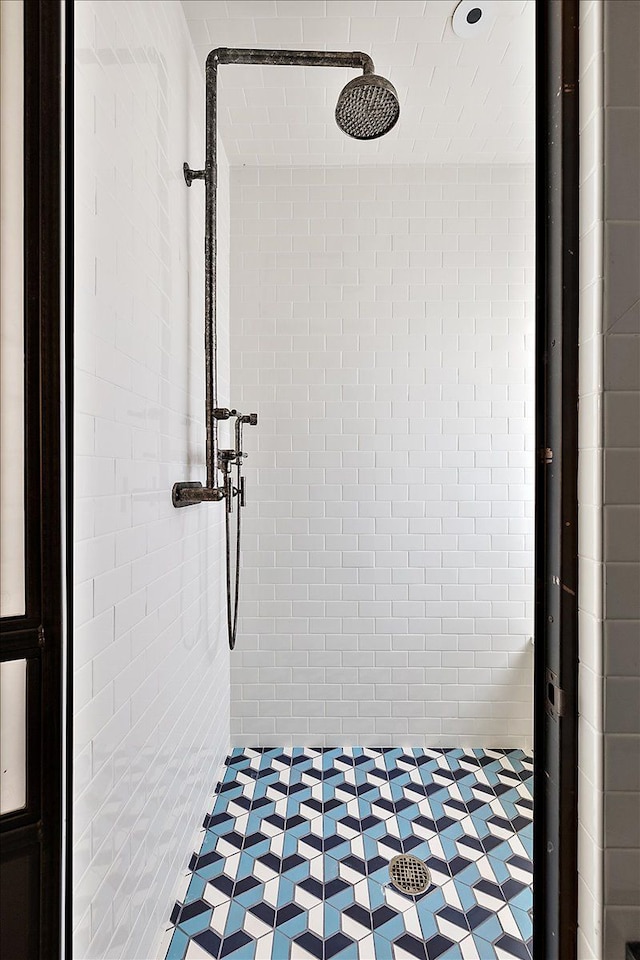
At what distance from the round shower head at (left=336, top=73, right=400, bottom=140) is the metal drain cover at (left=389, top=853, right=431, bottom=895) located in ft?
7.17

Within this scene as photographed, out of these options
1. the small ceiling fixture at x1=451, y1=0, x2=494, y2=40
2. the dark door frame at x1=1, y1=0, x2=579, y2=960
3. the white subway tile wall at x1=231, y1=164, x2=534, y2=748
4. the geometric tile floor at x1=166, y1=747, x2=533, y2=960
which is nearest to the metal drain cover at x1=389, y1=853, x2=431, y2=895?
the geometric tile floor at x1=166, y1=747, x2=533, y2=960

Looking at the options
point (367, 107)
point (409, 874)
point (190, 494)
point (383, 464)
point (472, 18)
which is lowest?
point (409, 874)

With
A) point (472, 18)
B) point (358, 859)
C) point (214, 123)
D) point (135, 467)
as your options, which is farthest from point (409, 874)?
point (472, 18)

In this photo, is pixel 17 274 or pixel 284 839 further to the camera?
pixel 284 839

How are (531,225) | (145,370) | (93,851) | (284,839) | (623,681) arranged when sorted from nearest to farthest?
(623,681), (93,851), (145,370), (284,839), (531,225)

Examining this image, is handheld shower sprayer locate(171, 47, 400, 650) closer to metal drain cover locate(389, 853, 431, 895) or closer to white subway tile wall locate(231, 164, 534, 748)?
white subway tile wall locate(231, 164, 534, 748)

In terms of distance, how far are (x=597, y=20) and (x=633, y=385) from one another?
398 mm

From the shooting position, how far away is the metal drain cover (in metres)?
1.73

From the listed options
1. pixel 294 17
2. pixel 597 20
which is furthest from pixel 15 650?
pixel 294 17

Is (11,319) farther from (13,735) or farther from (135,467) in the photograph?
(135,467)

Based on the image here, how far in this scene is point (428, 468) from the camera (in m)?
2.66

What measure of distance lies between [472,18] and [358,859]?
2.58 m

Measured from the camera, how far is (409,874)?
1786 millimetres

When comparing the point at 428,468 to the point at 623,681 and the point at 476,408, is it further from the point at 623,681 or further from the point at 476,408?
the point at 623,681
